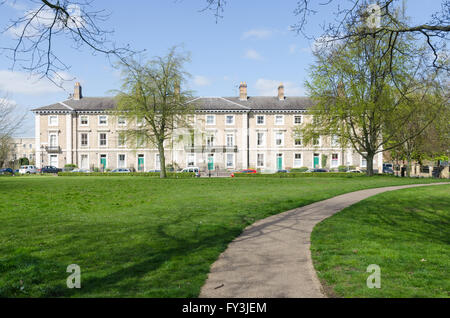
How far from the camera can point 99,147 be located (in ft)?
185

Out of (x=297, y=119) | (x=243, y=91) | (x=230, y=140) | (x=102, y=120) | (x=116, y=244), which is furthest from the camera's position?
(x=243, y=91)

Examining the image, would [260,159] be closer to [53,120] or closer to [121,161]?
[121,161]

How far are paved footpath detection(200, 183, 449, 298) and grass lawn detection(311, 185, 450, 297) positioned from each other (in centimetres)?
28

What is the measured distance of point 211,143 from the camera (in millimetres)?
55938

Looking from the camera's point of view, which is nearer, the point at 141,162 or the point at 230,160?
the point at 230,160

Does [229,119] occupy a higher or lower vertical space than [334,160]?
higher

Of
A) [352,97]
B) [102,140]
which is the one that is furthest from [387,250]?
[102,140]

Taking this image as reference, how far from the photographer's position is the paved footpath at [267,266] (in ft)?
16.5

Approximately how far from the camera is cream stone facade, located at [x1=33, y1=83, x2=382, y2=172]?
2194 inches

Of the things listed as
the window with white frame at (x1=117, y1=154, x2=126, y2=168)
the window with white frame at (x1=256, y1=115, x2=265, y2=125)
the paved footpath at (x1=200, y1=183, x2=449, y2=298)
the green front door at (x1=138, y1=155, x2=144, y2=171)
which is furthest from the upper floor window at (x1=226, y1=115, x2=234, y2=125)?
the paved footpath at (x1=200, y1=183, x2=449, y2=298)

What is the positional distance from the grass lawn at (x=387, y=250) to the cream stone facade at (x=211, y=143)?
42.7 meters

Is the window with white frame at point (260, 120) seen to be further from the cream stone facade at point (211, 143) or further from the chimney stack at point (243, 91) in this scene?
the chimney stack at point (243, 91)

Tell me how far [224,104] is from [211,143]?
22.5 feet
